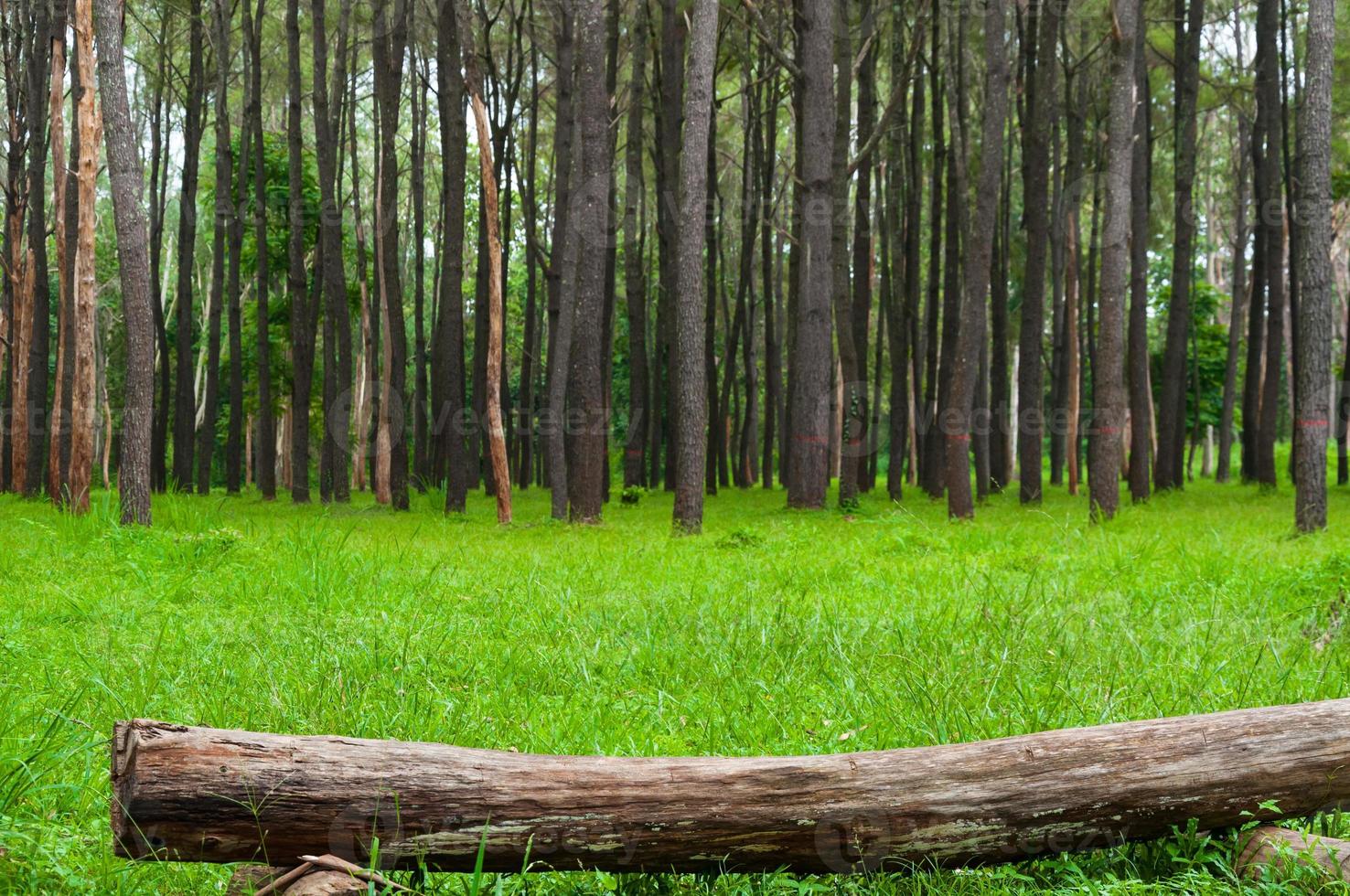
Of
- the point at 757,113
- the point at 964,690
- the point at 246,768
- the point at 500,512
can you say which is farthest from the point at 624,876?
the point at 757,113

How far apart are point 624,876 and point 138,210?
969cm

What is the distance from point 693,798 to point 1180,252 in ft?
54.6

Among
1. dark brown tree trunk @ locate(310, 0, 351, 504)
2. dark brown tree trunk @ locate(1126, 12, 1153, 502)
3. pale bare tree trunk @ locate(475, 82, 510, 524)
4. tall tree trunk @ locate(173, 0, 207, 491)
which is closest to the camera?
pale bare tree trunk @ locate(475, 82, 510, 524)

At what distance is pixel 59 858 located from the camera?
2.98 metres

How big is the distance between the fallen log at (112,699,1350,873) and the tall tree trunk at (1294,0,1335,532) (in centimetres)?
902

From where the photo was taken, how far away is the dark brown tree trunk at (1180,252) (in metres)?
16.6

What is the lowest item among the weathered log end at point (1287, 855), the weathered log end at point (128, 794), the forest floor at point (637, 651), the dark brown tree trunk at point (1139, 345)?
the weathered log end at point (1287, 855)


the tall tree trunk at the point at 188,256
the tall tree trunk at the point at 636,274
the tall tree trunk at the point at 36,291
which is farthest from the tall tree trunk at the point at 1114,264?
the tall tree trunk at the point at 36,291

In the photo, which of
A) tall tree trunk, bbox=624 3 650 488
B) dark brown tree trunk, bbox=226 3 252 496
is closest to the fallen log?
tall tree trunk, bbox=624 3 650 488

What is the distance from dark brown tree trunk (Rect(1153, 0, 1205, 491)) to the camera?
54.4 feet

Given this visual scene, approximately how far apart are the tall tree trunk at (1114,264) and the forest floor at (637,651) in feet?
8.88

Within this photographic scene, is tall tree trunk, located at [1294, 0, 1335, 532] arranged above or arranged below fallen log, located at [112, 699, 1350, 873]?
above

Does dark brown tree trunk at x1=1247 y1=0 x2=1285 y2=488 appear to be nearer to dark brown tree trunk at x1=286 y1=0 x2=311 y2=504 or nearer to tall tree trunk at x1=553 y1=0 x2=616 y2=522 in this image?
tall tree trunk at x1=553 y1=0 x2=616 y2=522

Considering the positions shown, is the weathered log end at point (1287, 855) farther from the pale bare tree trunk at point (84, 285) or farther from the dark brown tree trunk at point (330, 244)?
the dark brown tree trunk at point (330, 244)
